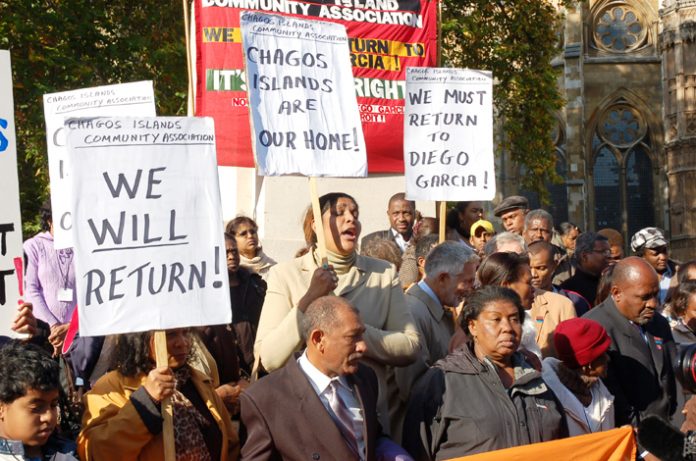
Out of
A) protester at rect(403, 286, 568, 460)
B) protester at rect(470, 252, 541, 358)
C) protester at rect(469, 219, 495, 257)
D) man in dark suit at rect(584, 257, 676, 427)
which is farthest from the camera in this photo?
protester at rect(469, 219, 495, 257)

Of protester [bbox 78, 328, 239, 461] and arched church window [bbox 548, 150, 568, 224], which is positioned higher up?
arched church window [bbox 548, 150, 568, 224]

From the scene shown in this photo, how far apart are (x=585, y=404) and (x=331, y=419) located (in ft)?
5.59

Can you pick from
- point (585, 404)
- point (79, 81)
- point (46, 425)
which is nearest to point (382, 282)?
point (585, 404)

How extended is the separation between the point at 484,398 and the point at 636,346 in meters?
1.84

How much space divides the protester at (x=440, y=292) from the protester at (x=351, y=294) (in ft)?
1.42

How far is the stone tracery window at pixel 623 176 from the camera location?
4078 centimetres

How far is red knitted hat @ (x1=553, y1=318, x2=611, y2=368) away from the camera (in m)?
6.97

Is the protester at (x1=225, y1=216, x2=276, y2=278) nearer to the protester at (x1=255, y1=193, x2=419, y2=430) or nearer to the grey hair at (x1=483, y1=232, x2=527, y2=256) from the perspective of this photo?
the grey hair at (x1=483, y1=232, x2=527, y2=256)

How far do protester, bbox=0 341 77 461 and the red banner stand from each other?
18.1 ft

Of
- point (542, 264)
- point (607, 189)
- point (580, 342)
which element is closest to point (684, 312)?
point (542, 264)

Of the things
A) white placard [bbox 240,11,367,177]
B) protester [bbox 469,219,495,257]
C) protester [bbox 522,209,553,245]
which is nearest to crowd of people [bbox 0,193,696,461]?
white placard [bbox 240,11,367,177]

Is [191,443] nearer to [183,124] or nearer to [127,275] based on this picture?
[127,275]

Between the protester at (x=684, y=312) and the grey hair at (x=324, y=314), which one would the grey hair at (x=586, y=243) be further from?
the grey hair at (x=324, y=314)

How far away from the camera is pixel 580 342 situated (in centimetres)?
697
